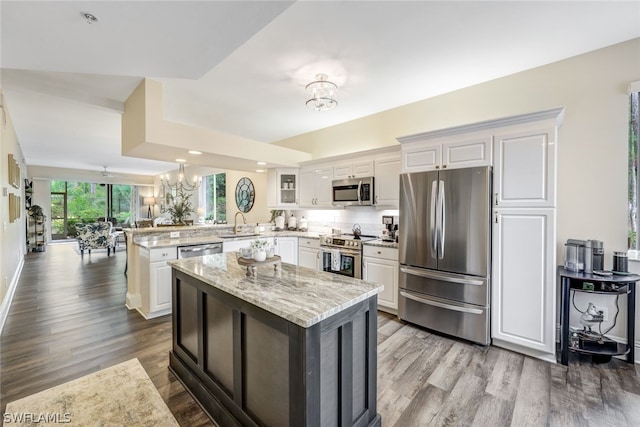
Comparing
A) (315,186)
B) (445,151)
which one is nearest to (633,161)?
(445,151)

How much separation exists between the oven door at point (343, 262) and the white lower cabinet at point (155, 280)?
215 centimetres

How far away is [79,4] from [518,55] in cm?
359

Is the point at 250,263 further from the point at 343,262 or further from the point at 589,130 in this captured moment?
the point at 589,130

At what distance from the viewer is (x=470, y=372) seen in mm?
2355

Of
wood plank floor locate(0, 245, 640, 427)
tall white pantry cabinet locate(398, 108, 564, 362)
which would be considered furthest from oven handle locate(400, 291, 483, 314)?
wood plank floor locate(0, 245, 640, 427)

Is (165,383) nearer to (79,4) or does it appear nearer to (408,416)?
(408,416)

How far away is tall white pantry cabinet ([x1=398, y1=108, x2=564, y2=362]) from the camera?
8.14 feet

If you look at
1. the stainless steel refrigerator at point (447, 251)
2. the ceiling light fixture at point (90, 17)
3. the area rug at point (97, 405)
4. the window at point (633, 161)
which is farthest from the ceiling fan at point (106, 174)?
the window at point (633, 161)

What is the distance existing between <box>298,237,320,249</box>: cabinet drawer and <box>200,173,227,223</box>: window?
12.4 feet

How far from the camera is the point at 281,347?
1.37 meters

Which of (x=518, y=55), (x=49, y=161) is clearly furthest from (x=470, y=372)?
(x=49, y=161)

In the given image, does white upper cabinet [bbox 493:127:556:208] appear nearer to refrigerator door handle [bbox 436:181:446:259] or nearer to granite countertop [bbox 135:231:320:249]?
refrigerator door handle [bbox 436:181:446:259]

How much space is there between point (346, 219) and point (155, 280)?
3013 millimetres

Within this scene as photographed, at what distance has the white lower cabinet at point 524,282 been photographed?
249 cm
